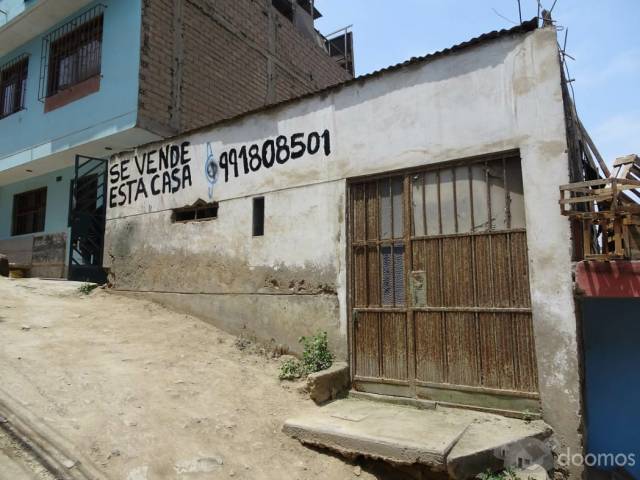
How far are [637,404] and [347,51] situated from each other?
16755 millimetres

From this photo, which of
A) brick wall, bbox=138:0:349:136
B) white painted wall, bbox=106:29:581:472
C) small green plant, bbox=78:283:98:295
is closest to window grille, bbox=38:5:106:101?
brick wall, bbox=138:0:349:136

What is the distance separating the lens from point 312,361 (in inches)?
236

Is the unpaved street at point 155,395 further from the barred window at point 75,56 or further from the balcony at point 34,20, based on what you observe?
the balcony at point 34,20

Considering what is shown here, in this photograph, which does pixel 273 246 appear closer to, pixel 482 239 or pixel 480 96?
pixel 482 239

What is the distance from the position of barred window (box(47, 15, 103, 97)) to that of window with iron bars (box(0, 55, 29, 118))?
1.64 m

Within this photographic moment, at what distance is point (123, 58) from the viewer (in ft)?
35.2

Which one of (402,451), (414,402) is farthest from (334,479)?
(414,402)

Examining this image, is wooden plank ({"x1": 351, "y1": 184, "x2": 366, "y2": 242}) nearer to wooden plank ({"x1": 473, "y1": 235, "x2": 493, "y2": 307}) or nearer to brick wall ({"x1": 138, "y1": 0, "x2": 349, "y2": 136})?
wooden plank ({"x1": 473, "y1": 235, "x2": 493, "y2": 307})

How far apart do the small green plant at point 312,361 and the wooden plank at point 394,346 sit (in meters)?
0.76

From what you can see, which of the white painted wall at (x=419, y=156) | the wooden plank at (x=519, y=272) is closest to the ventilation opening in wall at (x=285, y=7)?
the white painted wall at (x=419, y=156)

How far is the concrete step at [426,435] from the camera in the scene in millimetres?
3879

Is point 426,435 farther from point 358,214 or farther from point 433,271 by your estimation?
point 358,214

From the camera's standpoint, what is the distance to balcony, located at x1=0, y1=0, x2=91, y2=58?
11.9 metres

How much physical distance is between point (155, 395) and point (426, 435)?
2836 millimetres
